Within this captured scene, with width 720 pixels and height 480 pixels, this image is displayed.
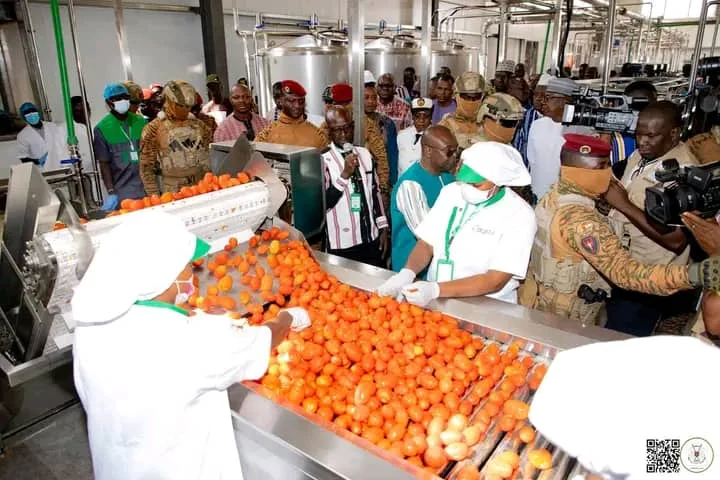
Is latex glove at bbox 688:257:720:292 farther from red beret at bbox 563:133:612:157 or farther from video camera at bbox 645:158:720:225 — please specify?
red beret at bbox 563:133:612:157

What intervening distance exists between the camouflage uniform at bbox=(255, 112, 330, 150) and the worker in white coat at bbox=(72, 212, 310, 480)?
9.91 ft

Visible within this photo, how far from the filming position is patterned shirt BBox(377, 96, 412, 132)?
750 centimetres

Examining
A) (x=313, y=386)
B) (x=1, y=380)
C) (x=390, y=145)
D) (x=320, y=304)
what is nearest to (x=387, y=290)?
(x=320, y=304)

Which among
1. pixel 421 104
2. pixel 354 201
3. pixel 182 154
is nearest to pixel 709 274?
pixel 354 201

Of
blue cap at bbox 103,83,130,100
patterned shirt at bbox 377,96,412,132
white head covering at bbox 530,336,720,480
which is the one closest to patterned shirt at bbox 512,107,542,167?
patterned shirt at bbox 377,96,412,132

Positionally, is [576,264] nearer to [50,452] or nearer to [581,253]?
[581,253]

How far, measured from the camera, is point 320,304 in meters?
2.50

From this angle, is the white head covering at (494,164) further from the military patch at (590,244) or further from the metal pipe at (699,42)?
the metal pipe at (699,42)

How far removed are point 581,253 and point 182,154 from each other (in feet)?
12.7

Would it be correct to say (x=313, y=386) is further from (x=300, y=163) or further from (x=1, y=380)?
(x=300, y=163)

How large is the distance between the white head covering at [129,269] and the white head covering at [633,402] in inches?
46.0

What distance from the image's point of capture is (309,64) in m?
8.52

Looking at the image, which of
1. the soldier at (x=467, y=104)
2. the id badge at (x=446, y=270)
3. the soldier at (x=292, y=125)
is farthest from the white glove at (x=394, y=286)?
the soldier at (x=467, y=104)

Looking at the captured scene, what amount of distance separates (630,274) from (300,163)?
2.12 metres
